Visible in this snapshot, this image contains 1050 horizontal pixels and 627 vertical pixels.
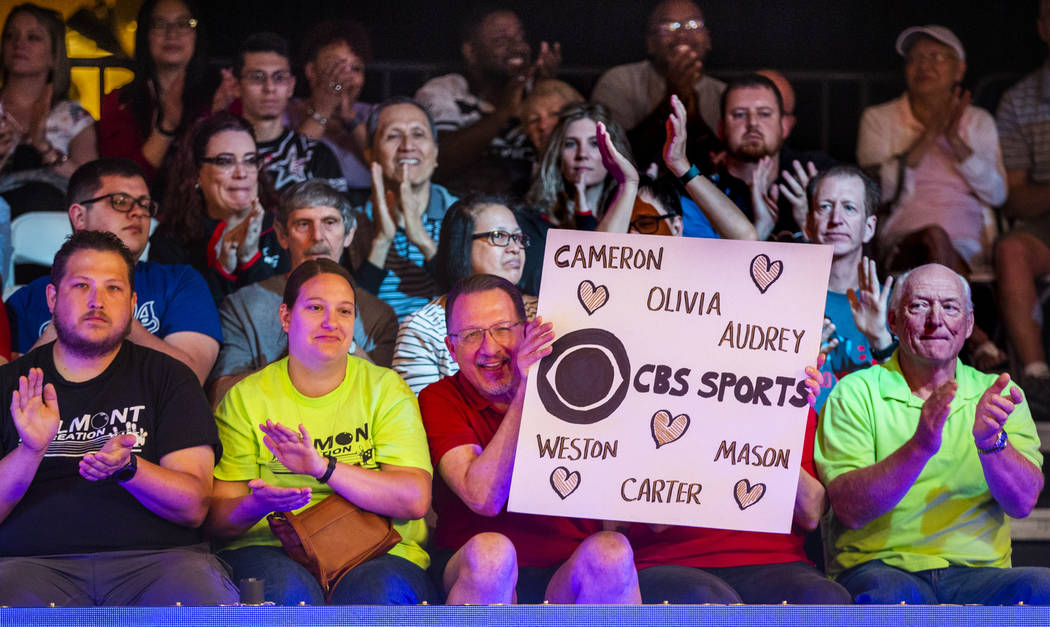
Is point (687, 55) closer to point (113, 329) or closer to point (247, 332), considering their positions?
point (247, 332)

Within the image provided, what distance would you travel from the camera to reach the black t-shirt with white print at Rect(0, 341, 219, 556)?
263 cm

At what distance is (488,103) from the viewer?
3.78 metres

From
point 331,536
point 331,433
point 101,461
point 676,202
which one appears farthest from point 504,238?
point 101,461

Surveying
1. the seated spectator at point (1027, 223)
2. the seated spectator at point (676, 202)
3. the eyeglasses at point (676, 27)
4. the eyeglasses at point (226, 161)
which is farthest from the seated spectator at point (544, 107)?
the seated spectator at point (1027, 223)

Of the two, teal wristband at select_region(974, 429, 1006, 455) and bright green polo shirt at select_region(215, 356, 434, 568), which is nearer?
teal wristband at select_region(974, 429, 1006, 455)

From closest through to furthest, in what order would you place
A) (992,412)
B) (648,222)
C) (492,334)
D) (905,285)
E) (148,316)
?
(992,412) < (492,334) < (905,285) < (148,316) < (648,222)

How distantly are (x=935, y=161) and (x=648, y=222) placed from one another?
102cm

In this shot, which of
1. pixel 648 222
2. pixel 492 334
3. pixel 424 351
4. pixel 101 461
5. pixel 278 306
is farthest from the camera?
pixel 648 222

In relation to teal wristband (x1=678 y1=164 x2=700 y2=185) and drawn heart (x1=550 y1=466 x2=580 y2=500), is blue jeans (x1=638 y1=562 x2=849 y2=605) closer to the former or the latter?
drawn heart (x1=550 y1=466 x2=580 y2=500)

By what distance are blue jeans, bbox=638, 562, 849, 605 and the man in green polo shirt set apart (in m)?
0.15

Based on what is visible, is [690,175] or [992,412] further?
[690,175]

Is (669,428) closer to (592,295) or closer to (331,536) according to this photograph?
(592,295)

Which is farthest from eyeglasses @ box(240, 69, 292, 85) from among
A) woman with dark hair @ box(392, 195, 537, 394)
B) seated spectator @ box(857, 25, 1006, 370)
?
seated spectator @ box(857, 25, 1006, 370)

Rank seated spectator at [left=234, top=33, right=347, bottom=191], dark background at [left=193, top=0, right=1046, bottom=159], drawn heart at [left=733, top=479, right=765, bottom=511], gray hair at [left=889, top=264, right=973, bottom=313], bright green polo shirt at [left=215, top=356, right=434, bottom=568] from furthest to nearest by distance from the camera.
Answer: dark background at [left=193, top=0, right=1046, bottom=159] < seated spectator at [left=234, top=33, right=347, bottom=191] < gray hair at [left=889, top=264, right=973, bottom=313] < bright green polo shirt at [left=215, top=356, right=434, bottom=568] < drawn heart at [left=733, top=479, right=765, bottom=511]
